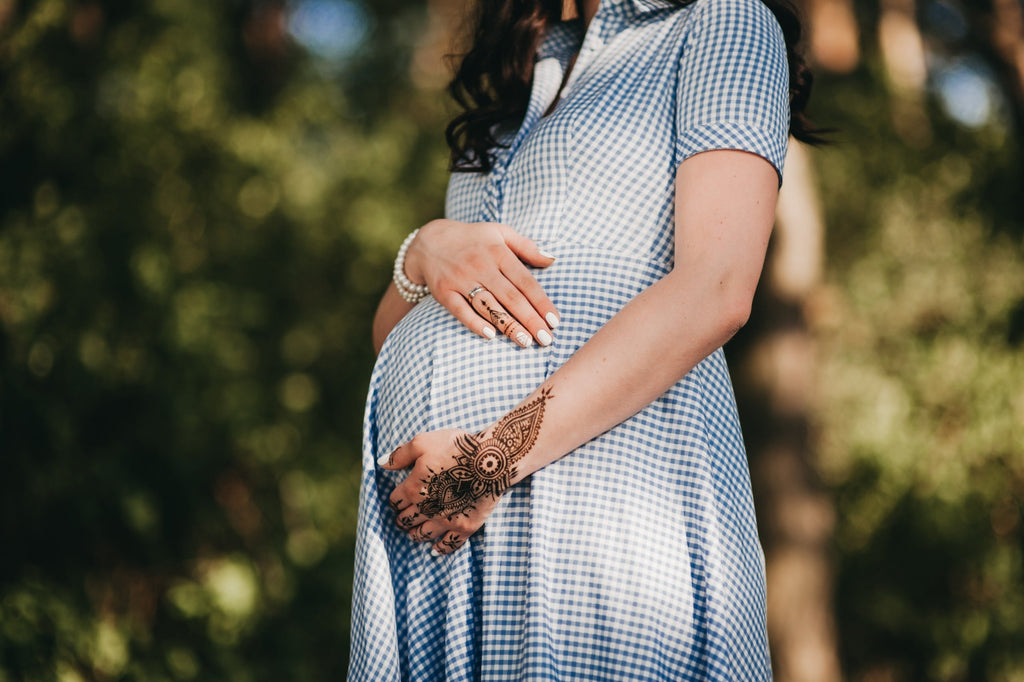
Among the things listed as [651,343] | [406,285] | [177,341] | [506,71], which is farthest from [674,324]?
[177,341]

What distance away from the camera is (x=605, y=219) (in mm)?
1255

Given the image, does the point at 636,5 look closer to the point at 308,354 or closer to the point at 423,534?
the point at 423,534

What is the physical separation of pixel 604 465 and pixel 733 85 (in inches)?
20.9

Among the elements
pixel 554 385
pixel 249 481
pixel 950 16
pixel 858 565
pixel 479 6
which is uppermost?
pixel 479 6

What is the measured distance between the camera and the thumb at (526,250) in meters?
1.25

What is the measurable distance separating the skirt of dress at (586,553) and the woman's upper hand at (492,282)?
3cm

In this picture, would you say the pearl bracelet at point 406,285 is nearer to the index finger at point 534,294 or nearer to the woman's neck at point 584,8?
the index finger at point 534,294

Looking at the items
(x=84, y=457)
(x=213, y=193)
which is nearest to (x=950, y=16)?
(x=213, y=193)

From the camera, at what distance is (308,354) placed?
436cm

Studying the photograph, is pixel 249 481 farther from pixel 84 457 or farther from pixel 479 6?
pixel 479 6

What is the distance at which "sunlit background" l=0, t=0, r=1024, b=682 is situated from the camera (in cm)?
294

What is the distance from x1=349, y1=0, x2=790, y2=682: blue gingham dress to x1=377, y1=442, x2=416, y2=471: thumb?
5 centimetres

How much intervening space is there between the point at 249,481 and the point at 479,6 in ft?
9.01

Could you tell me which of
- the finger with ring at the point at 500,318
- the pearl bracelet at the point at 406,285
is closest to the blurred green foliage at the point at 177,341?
the pearl bracelet at the point at 406,285
